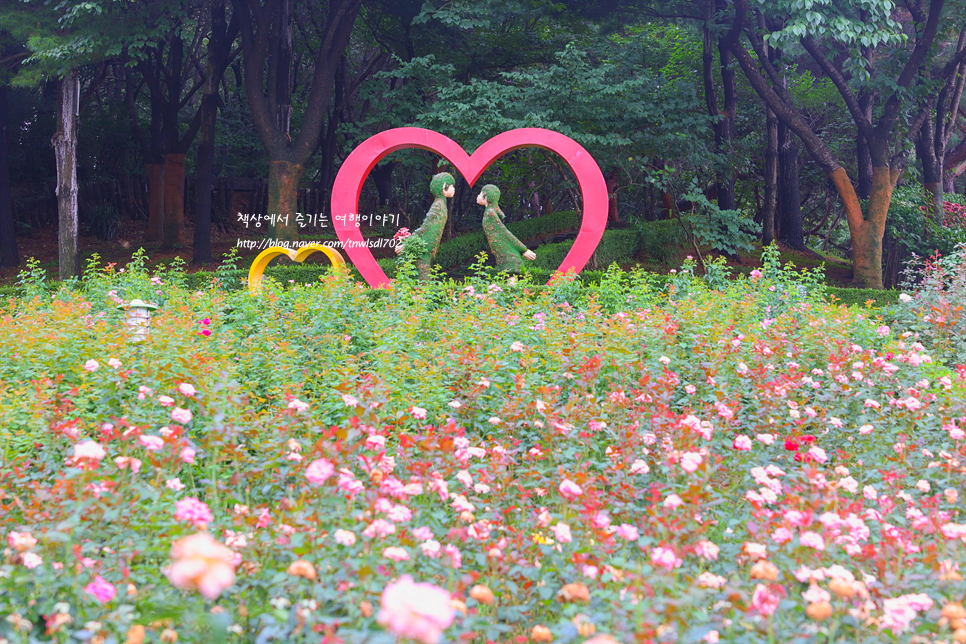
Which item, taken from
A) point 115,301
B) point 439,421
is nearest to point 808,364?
point 439,421

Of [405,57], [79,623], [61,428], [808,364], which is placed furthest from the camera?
[405,57]

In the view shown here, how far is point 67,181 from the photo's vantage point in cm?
A: 1190

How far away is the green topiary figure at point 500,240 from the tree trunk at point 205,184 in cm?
662

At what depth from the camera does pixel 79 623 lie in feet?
6.42

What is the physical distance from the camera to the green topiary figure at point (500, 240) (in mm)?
9461

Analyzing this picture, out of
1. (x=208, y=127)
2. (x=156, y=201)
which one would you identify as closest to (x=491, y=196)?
(x=208, y=127)

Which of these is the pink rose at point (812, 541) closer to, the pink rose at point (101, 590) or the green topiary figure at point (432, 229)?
the pink rose at point (101, 590)

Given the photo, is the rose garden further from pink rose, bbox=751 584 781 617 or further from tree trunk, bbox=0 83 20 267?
tree trunk, bbox=0 83 20 267

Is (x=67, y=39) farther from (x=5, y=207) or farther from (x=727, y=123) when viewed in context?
(x=727, y=123)

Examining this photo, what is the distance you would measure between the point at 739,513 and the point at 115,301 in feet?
18.6

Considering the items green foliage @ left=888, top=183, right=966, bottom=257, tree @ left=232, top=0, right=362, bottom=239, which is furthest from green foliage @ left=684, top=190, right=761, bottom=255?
tree @ left=232, top=0, right=362, bottom=239

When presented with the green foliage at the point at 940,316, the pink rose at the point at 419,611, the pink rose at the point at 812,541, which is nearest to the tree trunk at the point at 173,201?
the green foliage at the point at 940,316

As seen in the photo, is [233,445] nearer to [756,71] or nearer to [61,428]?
[61,428]

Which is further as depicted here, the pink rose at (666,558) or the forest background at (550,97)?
the forest background at (550,97)
